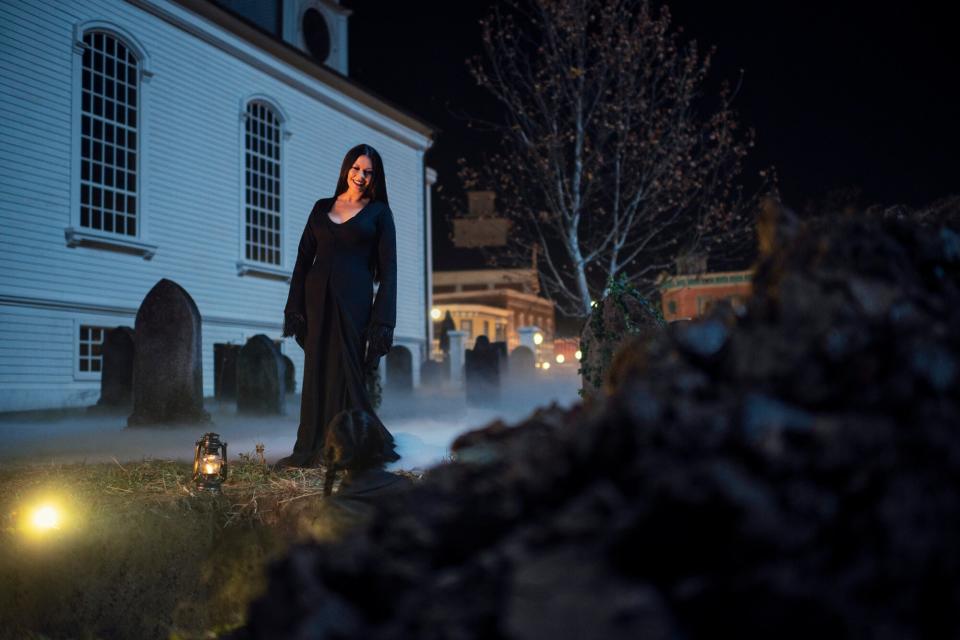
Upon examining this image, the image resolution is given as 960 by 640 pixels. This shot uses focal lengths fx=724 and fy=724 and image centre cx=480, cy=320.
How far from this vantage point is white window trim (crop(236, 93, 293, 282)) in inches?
757

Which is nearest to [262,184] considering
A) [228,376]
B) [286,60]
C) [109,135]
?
[286,60]

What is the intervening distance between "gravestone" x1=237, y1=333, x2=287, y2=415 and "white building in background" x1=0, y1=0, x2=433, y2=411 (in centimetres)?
546

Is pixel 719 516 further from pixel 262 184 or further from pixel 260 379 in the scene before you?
pixel 262 184

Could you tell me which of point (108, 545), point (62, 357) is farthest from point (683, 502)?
point (62, 357)

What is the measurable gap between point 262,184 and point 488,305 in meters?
46.6

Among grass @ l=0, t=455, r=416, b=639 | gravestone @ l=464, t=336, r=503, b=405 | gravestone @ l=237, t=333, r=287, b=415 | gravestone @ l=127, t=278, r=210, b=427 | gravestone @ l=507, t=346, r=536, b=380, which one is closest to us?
grass @ l=0, t=455, r=416, b=639

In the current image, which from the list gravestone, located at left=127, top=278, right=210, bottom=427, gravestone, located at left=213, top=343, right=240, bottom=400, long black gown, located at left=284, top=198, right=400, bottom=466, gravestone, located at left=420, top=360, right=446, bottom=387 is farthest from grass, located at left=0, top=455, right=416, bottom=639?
gravestone, located at left=420, top=360, right=446, bottom=387

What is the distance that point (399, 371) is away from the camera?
57.1 feet

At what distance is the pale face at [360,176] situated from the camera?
18.0 feet

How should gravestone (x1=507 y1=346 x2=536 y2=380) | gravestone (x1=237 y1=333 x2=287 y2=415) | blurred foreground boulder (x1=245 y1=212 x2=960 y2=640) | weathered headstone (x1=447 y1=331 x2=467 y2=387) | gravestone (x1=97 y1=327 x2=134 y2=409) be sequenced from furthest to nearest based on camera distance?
1. weathered headstone (x1=447 y1=331 x2=467 y2=387)
2. gravestone (x1=507 y1=346 x2=536 y2=380)
3. gravestone (x1=97 y1=327 x2=134 y2=409)
4. gravestone (x1=237 y1=333 x2=287 y2=415)
5. blurred foreground boulder (x1=245 y1=212 x2=960 y2=640)

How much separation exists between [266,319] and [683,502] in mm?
19737

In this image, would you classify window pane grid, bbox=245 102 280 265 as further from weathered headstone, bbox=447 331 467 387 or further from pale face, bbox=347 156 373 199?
pale face, bbox=347 156 373 199

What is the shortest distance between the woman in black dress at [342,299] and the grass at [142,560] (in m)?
1.29

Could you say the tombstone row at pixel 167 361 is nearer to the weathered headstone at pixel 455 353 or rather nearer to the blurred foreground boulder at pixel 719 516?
the blurred foreground boulder at pixel 719 516
